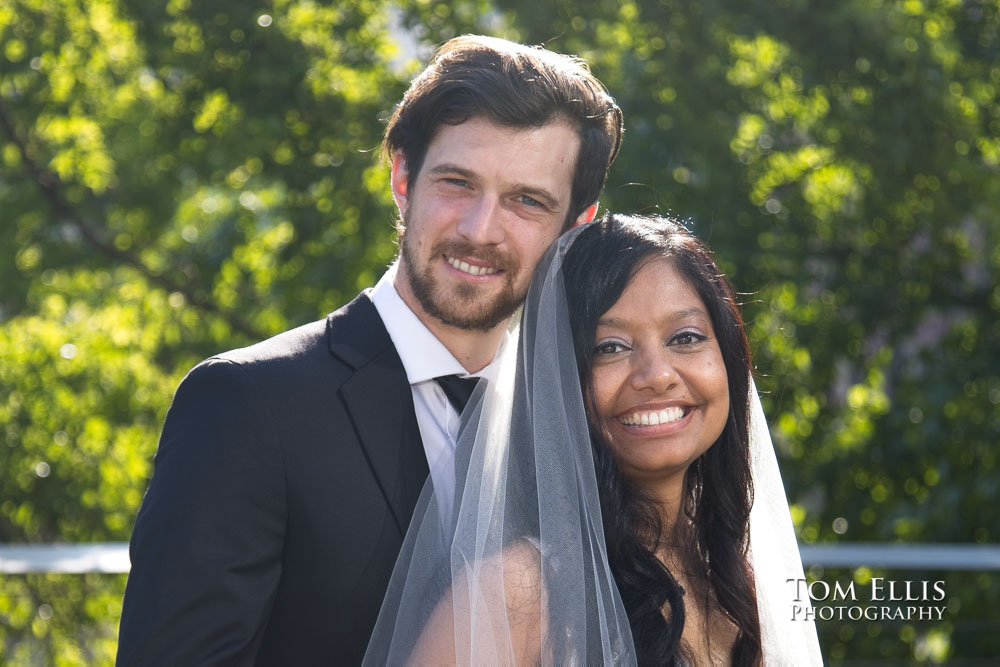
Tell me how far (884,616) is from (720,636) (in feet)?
13.9

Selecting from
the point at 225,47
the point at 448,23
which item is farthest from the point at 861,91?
the point at 225,47

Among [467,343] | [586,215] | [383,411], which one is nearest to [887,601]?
[586,215]

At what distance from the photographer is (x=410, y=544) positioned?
91.0 inches

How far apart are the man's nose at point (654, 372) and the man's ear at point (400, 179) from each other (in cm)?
73

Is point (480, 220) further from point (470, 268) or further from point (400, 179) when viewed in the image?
point (400, 179)

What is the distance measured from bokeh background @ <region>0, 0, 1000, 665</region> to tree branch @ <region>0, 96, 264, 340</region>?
2 cm

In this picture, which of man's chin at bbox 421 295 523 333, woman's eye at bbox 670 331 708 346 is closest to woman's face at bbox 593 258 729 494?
woman's eye at bbox 670 331 708 346

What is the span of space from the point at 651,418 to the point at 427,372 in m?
0.48

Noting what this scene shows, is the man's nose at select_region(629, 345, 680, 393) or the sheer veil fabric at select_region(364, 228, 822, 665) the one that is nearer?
the sheer veil fabric at select_region(364, 228, 822, 665)

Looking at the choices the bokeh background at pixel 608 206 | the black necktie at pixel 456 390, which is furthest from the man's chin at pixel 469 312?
the bokeh background at pixel 608 206

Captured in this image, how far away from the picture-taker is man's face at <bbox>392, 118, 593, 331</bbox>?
8.75 feet

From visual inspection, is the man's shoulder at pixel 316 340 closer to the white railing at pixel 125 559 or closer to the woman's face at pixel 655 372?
the woman's face at pixel 655 372

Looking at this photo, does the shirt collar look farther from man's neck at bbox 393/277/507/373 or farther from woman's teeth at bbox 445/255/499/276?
woman's teeth at bbox 445/255/499/276

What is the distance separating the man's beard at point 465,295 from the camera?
2648 mm
